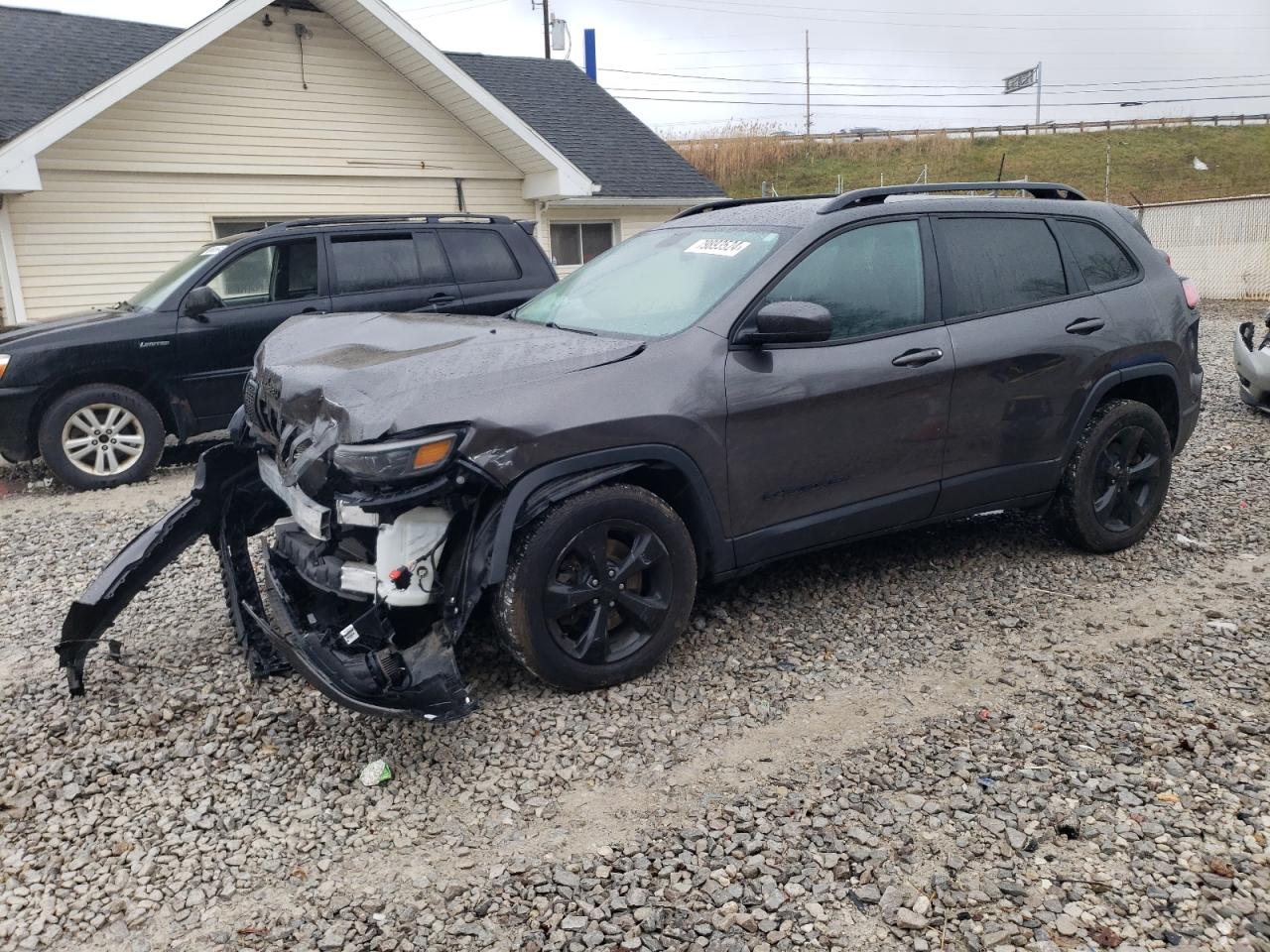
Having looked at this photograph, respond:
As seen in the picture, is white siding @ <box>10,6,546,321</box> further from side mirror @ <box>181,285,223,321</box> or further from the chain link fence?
the chain link fence

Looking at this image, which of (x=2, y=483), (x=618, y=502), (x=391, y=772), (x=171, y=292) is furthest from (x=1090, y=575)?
(x=2, y=483)

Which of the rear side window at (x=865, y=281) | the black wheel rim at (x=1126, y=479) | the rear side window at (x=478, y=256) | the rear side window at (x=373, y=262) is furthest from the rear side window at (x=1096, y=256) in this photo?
the rear side window at (x=373, y=262)

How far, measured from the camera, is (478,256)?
8.77 metres

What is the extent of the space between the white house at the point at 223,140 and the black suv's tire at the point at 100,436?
3992 millimetres

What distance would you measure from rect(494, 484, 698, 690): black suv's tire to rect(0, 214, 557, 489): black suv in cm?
536

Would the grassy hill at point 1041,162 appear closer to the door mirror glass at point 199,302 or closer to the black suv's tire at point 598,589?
the door mirror glass at point 199,302

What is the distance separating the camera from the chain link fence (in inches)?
740

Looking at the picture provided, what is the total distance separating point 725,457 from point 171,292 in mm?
5923

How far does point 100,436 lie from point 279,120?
21.2ft

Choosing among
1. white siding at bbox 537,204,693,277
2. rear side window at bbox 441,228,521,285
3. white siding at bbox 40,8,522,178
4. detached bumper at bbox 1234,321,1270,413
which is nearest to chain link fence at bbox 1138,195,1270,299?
white siding at bbox 537,204,693,277

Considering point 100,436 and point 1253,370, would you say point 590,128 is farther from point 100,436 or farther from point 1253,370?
point 1253,370

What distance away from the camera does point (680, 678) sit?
3.88 m

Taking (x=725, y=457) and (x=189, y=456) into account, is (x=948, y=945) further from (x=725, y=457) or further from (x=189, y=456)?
(x=189, y=456)

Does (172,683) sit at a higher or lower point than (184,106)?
lower
